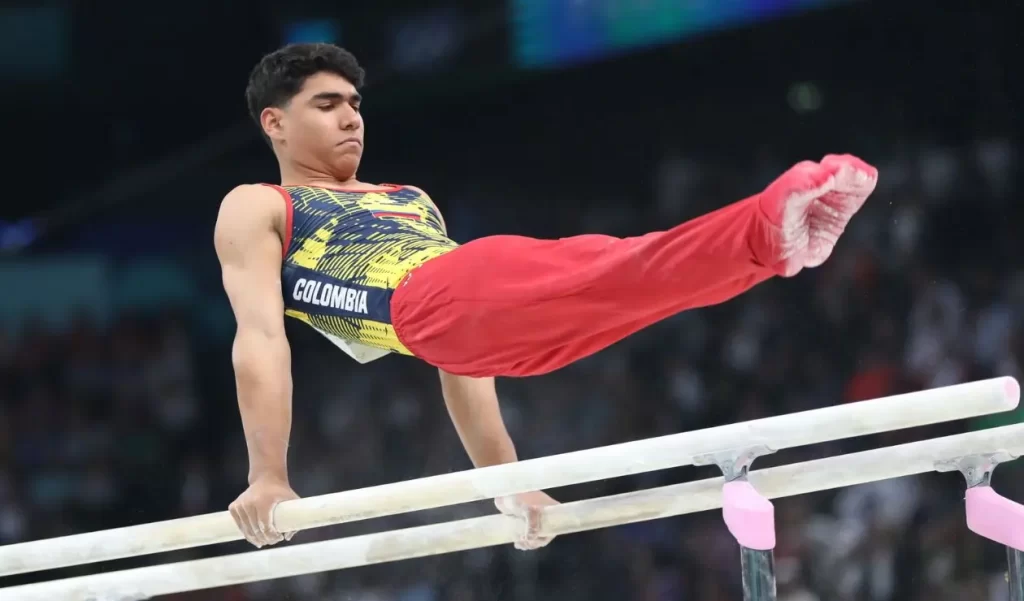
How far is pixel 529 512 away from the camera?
292cm

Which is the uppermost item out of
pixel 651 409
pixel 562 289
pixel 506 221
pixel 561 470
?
pixel 506 221

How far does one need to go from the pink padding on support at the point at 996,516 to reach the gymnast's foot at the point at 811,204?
825 millimetres

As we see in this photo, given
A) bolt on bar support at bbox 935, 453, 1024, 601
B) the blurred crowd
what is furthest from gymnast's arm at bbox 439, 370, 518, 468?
the blurred crowd

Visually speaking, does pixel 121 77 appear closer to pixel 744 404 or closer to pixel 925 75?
pixel 744 404

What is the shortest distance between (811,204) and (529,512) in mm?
1244

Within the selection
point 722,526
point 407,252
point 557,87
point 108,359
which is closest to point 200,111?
point 108,359

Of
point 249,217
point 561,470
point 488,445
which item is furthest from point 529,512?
point 249,217

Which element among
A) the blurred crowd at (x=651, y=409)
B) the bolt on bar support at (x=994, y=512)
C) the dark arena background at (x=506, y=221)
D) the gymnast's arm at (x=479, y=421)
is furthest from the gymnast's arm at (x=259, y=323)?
the dark arena background at (x=506, y=221)

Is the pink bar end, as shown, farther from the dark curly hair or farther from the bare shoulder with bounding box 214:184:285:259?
the dark curly hair

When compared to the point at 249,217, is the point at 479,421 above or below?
below

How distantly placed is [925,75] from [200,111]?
384cm

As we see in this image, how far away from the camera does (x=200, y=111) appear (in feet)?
21.1

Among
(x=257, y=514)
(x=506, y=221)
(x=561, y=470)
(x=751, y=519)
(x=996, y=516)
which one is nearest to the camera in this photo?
(x=751, y=519)

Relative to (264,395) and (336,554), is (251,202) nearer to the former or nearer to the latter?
(264,395)
